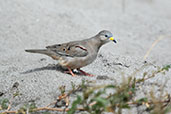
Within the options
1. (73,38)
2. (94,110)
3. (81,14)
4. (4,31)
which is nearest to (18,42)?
(4,31)

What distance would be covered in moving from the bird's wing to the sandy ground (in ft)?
0.91

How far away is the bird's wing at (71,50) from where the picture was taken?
4.45 m

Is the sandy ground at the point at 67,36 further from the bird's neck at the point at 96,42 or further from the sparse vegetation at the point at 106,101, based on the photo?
the bird's neck at the point at 96,42

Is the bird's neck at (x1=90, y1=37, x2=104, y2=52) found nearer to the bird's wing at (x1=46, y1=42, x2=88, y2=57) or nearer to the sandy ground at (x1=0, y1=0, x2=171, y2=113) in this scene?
the bird's wing at (x1=46, y1=42, x2=88, y2=57)

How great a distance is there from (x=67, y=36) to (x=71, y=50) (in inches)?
119

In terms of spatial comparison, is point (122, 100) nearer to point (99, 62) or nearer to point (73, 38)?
point (99, 62)

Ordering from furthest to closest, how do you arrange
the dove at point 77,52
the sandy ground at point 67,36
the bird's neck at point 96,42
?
the bird's neck at point 96,42, the dove at point 77,52, the sandy ground at point 67,36

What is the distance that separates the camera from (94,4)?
420 inches

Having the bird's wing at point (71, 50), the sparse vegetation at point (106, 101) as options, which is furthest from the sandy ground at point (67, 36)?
the bird's wing at point (71, 50)

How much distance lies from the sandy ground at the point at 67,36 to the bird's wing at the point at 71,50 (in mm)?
278

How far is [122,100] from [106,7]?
7891 mm

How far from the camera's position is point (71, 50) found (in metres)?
4.52

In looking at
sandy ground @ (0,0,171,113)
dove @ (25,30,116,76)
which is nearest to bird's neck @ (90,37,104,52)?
dove @ (25,30,116,76)

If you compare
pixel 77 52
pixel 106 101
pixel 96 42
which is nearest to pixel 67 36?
pixel 96 42
